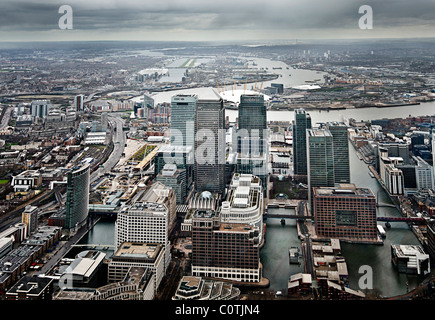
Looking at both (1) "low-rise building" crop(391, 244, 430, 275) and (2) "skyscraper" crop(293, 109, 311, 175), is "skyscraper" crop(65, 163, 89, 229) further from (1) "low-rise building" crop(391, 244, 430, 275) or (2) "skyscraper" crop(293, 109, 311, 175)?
(1) "low-rise building" crop(391, 244, 430, 275)

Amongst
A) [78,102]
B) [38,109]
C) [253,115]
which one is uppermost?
[78,102]

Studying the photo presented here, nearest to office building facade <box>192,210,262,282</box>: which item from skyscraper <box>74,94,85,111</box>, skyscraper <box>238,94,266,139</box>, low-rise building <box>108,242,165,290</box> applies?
low-rise building <box>108,242,165,290</box>

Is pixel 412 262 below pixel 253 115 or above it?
below

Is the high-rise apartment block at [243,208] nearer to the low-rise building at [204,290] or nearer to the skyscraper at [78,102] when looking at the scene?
the low-rise building at [204,290]

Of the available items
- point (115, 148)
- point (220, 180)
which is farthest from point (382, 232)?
point (115, 148)

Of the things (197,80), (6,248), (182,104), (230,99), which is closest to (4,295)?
(6,248)

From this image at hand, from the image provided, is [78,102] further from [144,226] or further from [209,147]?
[144,226]
